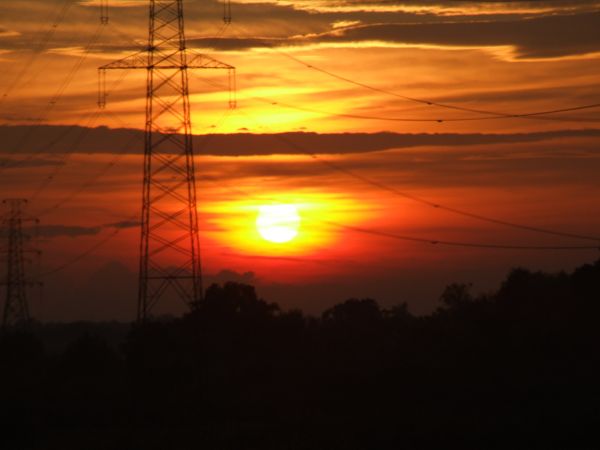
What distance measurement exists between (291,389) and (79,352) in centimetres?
1908

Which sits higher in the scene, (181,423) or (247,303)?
(247,303)

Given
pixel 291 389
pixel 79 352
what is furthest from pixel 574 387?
→ pixel 79 352

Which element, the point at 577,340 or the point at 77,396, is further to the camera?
the point at 577,340

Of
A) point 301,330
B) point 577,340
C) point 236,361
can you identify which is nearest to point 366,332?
point 301,330

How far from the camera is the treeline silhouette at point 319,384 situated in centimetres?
4794

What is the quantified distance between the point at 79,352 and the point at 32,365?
10.7ft

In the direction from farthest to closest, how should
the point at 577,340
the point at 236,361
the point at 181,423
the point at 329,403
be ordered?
1. the point at 236,361
2. the point at 577,340
3. the point at 329,403
4. the point at 181,423

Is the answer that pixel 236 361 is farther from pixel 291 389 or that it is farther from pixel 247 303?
pixel 247 303

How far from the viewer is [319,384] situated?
66.2 metres

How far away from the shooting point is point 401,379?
6506cm

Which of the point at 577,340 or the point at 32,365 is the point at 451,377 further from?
the point at 32,365

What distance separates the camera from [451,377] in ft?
214

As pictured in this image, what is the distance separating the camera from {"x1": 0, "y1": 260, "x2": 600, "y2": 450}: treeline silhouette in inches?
1887

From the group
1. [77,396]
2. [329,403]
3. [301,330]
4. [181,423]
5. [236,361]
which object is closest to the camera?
[181,423]
